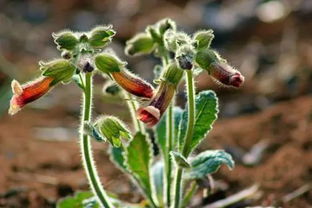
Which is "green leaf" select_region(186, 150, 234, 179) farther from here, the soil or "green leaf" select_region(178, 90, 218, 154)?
the soil

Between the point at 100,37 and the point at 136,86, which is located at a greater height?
the point at 100,37

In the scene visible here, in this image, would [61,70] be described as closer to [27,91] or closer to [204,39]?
[27,91]

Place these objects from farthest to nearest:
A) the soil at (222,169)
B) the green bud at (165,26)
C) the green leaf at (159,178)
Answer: the soil at (222,169) < the green leaf at (159,178) < the green bud at (165,26)

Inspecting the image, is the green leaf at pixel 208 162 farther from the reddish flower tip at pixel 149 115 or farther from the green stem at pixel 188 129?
the reddish flower tip at pixel 149 115

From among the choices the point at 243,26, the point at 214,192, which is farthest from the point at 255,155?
the point at 243,26

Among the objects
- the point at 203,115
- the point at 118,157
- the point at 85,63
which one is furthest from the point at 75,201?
the point at 85,63

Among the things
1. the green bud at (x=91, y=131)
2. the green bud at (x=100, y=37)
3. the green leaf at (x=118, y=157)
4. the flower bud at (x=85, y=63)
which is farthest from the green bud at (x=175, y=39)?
the green leaf at (x=118, y=157)
